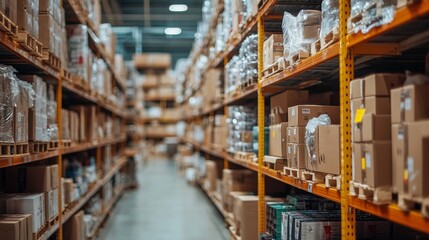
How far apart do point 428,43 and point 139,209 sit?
27.3 feet

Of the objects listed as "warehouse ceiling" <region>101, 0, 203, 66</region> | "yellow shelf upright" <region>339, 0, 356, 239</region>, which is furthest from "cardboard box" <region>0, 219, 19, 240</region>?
"warehouse ceiling" <region>101, 0, 203, 66</region>

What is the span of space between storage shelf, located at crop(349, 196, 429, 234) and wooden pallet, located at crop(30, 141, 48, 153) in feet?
9.27

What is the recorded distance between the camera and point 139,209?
10.4 meters

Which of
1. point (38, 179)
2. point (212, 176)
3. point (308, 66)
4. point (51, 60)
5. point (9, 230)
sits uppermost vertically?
point (51, 60)

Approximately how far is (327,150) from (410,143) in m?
1.13

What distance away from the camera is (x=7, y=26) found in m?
3.44

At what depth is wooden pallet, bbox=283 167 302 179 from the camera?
387 cm

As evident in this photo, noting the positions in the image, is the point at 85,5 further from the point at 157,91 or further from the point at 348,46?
the point at 157,91

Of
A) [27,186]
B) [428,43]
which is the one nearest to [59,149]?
[27,186]

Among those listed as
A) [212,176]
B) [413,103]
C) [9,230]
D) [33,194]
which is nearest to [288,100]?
[413,103]

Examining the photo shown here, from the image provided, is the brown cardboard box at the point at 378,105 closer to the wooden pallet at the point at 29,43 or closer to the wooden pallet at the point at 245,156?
the wooden pallet at the point at 29,43

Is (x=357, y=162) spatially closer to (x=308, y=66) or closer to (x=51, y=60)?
(x=308, y=66)

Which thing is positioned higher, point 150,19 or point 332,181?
point 150,19

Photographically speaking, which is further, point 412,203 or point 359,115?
point 359,115
